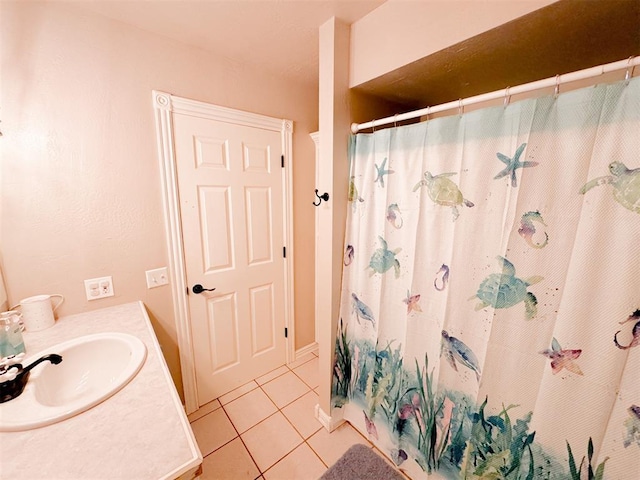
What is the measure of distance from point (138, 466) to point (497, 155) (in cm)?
141

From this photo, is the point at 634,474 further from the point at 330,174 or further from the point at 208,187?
the point at 208,187

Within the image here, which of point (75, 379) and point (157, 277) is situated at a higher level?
point (157, 277)

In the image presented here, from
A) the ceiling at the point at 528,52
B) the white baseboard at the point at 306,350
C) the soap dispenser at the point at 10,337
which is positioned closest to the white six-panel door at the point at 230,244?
the white baseboard at the point at 306,350

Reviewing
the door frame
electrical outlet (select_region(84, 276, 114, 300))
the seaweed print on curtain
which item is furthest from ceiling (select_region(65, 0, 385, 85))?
electrical outlet (select_region(84, 276, 114, 300))

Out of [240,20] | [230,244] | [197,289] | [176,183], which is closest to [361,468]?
[197,289]

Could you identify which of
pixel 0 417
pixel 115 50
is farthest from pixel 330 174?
pixel 0 417

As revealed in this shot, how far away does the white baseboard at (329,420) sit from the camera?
1543mm

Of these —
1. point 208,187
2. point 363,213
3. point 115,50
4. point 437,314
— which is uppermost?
point 115,50

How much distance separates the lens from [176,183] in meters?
1.45

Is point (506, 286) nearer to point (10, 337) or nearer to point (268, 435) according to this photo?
point (268, 435)

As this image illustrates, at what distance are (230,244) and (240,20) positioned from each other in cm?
127

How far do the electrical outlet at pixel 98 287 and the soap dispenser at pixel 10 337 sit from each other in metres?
0.33

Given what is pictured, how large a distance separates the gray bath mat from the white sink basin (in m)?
1.15

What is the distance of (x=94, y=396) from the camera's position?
0.75m
